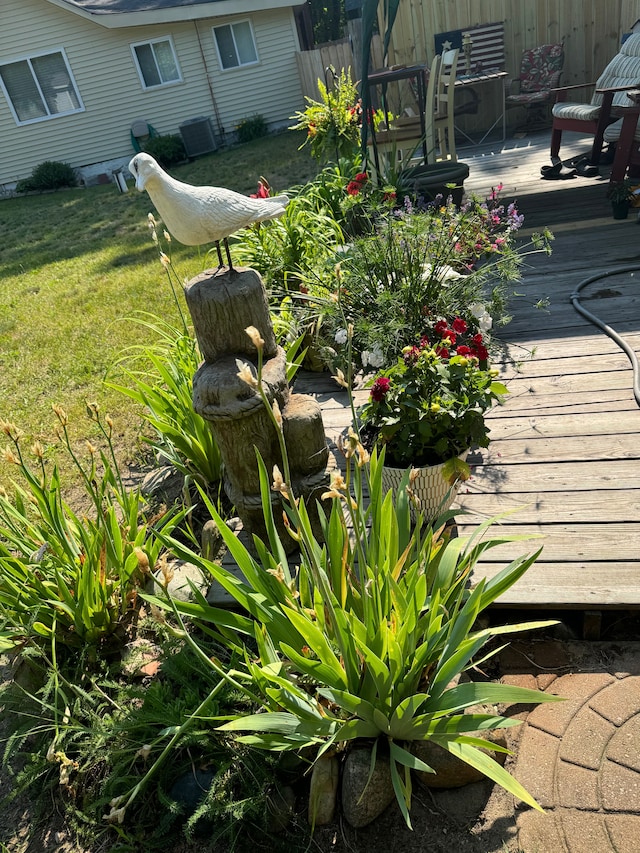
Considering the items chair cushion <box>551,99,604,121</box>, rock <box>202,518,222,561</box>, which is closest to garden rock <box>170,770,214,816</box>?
rock <box>202,518,222,561</box>

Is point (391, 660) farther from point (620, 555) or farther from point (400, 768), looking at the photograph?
point (620, 555)

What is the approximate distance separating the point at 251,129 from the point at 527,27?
239 inches

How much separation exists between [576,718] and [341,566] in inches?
32.3

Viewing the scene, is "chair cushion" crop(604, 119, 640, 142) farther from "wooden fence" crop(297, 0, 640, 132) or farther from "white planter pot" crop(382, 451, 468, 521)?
"white planter pot" crop(382, 451, 468, 521)

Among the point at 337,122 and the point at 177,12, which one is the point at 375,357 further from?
the point at 177,12

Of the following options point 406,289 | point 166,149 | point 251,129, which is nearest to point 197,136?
point 166,149

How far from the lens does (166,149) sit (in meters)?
12.0

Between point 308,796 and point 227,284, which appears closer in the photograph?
point 308,796

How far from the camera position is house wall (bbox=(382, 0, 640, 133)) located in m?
7.95

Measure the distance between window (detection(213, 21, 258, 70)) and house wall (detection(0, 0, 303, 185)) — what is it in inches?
6.0

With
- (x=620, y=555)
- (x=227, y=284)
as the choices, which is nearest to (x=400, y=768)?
(x=620, y=555)

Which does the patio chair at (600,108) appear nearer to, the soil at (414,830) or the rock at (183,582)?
the rock at (183,582)

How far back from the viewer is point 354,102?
18.5ft

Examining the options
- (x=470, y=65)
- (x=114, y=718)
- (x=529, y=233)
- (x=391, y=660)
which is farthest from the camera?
(x=470, y=65)
